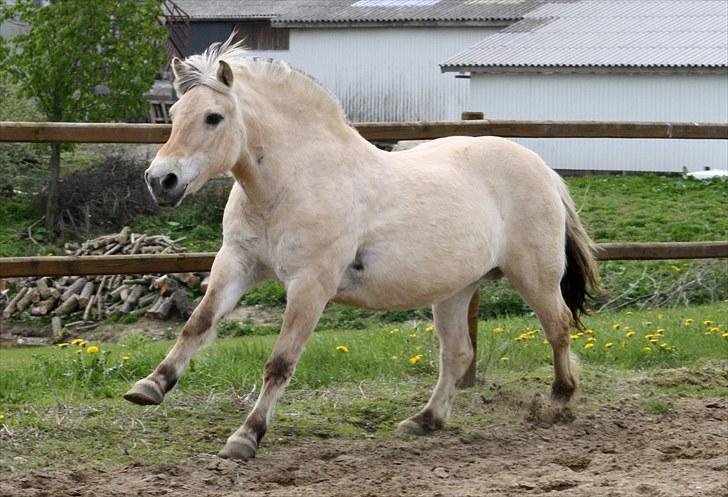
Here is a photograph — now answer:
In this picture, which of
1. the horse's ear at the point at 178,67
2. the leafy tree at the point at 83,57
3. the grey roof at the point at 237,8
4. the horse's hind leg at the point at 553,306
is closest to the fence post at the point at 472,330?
the horse's hind leg at the point at 553,306

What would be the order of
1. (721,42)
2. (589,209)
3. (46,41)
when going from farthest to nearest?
1. (721,42)
2. (46,41)
3. (589,209)

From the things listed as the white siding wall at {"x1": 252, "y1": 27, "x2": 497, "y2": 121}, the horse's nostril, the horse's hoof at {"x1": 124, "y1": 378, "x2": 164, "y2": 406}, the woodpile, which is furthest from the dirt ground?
the white siding wall at {"x1": 252, "y1": 27, "x2": 497, "y2": 121}

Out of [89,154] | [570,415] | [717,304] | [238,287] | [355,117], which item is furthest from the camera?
[355,117]

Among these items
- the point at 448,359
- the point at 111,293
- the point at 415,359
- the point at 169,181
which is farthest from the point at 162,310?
the point at 169,181

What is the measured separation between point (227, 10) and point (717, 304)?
33315mm

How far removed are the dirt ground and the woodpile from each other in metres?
9.84

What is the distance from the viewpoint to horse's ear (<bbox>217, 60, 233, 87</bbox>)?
551 cm

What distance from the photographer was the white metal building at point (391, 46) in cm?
3556

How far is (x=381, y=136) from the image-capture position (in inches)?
291

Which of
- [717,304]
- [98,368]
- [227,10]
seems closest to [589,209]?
[717,304]

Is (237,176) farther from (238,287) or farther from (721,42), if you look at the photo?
(721,42)

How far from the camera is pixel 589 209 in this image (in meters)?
19.0

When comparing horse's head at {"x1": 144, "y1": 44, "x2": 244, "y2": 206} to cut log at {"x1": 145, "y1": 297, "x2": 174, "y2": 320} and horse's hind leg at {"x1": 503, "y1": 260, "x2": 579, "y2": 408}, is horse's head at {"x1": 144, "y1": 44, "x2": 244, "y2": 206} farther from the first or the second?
cut log at {"x1": 145, "y1": 297, "x2": 174, "y2": 320}

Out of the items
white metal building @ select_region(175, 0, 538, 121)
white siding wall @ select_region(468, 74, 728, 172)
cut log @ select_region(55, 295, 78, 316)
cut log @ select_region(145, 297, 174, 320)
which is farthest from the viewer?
white metal building @ select_region(175, 0, 538, 121)
